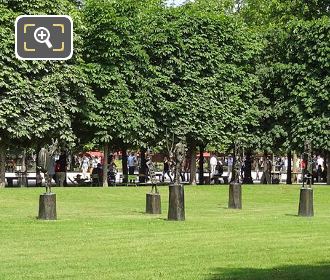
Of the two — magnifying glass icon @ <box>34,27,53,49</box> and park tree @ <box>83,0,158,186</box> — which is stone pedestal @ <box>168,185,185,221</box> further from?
park tree @ <box>83,0,158,186</box>

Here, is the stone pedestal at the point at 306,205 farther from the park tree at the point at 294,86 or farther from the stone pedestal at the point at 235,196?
the park tree at the point at 294,86

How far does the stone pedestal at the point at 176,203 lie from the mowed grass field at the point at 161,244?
0.31m

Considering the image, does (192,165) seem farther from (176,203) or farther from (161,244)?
(161,244)

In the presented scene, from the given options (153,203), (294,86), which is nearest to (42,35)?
(153,203)

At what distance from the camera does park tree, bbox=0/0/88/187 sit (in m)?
37.2

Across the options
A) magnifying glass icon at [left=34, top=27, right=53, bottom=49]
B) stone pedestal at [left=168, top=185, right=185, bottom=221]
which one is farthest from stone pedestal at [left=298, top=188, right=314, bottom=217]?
magnifying glass icon at [left=34, top=27, right=53, bottom=49]

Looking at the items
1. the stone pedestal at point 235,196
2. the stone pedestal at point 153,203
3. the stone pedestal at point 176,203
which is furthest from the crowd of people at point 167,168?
the stone pedestal at point 176,203

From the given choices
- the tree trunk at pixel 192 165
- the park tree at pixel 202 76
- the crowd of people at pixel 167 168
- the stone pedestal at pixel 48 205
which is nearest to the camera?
the stone pedestal at pixel 48 205

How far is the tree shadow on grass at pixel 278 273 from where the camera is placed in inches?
443

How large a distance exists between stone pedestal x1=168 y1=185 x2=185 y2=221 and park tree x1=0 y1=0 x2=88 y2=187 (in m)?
18.2

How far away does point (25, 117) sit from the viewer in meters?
38.2

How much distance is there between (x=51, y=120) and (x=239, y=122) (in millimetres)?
11596

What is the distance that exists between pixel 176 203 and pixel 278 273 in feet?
28.9

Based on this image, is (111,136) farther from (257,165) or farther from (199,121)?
(257,165)
